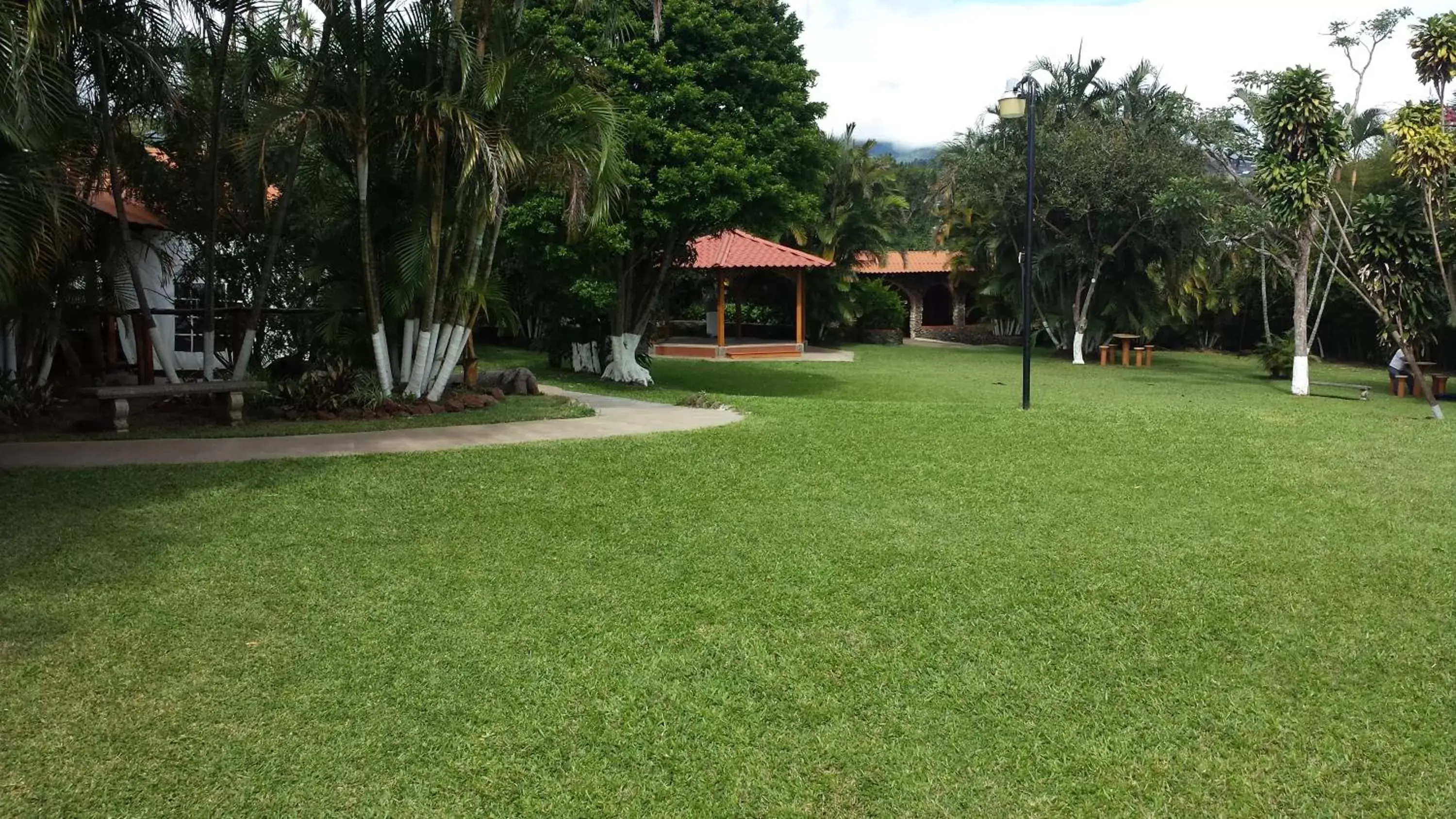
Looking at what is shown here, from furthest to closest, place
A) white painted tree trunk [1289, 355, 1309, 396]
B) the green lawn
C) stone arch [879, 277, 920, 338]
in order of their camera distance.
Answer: stone arch [879, 277, 920, 338], white painted tree trunk [1289, 355, 1309, 396], the green lawn

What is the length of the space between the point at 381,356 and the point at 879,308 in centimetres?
2904

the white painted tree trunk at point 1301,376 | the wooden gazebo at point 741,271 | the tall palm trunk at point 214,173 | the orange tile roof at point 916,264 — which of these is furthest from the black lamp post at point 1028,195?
the orange tile roof at point 916,264

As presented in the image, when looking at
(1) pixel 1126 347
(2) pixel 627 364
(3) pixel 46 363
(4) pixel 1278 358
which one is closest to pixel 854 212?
(1) pixel 1126 347

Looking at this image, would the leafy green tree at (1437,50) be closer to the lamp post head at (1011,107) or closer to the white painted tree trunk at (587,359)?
the lamp post head at (1011,107)

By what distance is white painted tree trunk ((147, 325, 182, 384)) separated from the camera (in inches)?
428

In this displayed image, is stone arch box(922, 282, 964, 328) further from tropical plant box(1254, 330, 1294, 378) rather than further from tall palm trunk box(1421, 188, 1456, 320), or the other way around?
tall palm trunk box(1421, 188, 1456, 320)

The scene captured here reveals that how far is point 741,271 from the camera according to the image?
100ft

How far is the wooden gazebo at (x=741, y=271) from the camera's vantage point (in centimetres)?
→ 2966

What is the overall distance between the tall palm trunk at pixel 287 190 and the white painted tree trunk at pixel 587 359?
920 centimetres

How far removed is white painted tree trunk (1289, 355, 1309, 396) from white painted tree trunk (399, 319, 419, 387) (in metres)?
17.1

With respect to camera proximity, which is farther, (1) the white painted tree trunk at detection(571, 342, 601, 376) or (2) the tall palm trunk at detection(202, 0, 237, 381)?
(1) the white painted tree trunk at detection(571, 342, 601, 376)

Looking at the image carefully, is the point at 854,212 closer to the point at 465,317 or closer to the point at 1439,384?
the point at 1439,384

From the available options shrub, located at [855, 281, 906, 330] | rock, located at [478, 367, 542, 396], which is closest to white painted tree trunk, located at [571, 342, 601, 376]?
rock, located at [478, 367, 542, 396]

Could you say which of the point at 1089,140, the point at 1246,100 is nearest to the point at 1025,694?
the point at 1246,100
